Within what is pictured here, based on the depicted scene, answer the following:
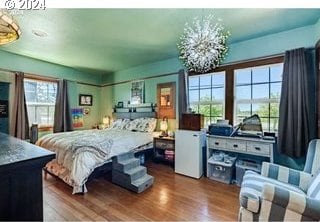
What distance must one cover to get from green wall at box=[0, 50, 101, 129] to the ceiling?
224mm

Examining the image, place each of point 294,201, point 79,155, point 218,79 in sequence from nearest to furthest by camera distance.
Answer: point 294,201 → point 79,155 → point 218,79

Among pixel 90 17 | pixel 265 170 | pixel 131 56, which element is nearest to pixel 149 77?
pixel 131 56

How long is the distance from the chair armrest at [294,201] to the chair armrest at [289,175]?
71 centimetres

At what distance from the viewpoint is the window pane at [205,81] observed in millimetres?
4016

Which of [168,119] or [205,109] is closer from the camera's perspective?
[205,109]

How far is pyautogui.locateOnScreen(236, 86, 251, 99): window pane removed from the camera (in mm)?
3494

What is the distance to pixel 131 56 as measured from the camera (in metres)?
4.35

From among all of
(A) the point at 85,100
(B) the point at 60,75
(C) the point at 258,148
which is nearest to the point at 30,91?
(B) the point at 60,75

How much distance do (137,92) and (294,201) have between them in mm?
4363

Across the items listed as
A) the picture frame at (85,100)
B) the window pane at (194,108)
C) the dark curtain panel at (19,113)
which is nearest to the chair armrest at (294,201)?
the window pane at (194,108)

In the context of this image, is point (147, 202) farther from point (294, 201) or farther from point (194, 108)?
point (194, 108)

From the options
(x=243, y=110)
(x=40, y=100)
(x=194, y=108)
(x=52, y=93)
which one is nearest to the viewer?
(x=243, y=110)

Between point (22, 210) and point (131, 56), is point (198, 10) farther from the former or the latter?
point (22, 210)

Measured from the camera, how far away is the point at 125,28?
2920 mm
